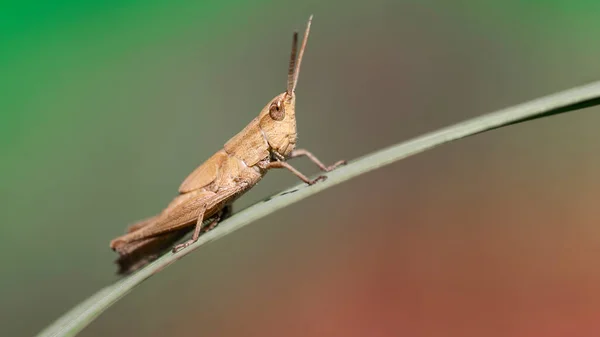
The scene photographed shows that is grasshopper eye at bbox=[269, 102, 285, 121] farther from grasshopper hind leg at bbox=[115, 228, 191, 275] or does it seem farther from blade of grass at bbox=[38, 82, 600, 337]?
blade of grass at bbox=[38, 82, 600, 337]

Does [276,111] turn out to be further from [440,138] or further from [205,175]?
[440,138]

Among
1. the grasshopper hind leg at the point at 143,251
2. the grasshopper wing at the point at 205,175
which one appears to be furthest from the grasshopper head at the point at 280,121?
the grasshopper hind leg at the point at 143,251

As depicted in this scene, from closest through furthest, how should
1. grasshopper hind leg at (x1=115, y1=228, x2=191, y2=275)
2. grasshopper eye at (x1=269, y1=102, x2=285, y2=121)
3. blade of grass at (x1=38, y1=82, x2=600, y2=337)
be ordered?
blade of grass at (x1=38, y1=82, x2=600, y2=337) < grasshopper eye at (x1=269, y1=102, x2=285, y2=121) < grasshopper hind leg at (x1=115, y1=228, x2=191, y2=275)

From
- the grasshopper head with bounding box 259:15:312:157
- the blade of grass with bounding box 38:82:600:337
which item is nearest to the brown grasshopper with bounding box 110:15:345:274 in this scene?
the grasshopper head with bounding box 259:15:312:157

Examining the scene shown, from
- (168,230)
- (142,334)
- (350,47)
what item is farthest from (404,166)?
(168,230)

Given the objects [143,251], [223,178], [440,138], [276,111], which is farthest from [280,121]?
[440,138]

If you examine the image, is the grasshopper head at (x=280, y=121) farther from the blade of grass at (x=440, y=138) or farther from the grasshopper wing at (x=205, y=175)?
the blade of grass at (x=440, y=138)

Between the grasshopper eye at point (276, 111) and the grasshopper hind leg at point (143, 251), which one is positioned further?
Answer: the grasshopper hind leg at point (143, 251)

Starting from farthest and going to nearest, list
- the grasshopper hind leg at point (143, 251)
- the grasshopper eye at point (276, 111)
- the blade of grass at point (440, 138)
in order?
the grasshopper hind leg at point (143, 251)
the grasshopper eye at point (276, 111)
the blade of grass at point (440, 138)
